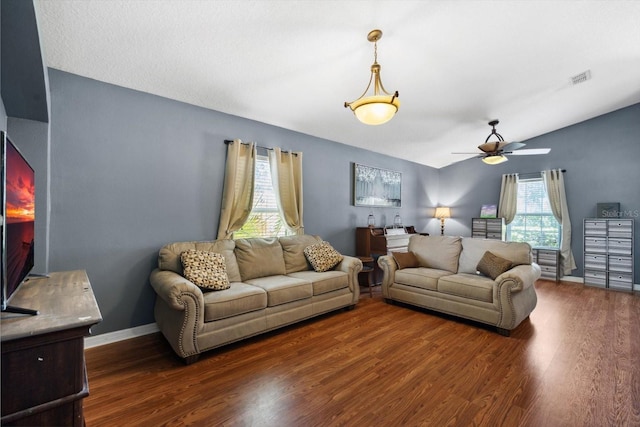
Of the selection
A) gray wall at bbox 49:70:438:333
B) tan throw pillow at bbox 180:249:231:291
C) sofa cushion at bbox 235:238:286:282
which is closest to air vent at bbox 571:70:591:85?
gray wall at bbox 49:70:438:333

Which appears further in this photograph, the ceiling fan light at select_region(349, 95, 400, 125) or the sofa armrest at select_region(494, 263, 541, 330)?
the sofa armrest at select_region(494, 263, 541, 330)

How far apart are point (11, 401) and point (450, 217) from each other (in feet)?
25.6

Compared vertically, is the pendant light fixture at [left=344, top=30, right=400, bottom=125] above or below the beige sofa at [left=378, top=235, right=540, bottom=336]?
above

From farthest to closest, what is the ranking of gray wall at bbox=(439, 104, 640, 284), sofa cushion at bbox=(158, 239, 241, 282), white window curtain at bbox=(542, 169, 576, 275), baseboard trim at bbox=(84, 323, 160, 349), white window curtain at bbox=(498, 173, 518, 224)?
white window curtain at bbox=(498, 173, 518, 224) < white window curtain at bbox=(542, 169, 576, 275) < gray wall at bbox=(439, 104, 640, 284) < sofa cushion at bbox=(158, 239, 241, 282) < baseboard trim at bbox=(84, 323, 160, 349)

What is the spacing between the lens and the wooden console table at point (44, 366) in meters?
0.99

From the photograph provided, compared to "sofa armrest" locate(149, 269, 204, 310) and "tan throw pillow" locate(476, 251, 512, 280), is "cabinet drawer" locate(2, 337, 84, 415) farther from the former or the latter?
"tan throw pillow" locate(476, 251, 512, 280)

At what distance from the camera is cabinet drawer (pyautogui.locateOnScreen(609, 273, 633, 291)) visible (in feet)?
15.4

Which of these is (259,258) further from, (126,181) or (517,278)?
(517,278)

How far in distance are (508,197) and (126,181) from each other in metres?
7.04

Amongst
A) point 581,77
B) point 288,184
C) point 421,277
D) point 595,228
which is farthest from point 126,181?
point 595,228

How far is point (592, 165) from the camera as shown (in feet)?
17.4

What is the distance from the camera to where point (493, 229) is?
6.31m

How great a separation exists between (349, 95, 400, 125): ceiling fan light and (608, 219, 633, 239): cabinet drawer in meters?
5.17

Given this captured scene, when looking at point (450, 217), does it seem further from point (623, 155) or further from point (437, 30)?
point (437, 30)
